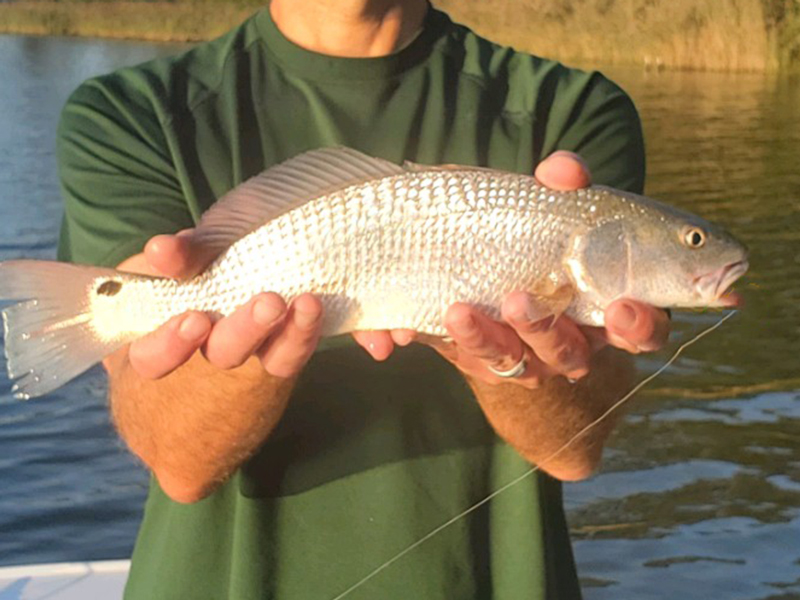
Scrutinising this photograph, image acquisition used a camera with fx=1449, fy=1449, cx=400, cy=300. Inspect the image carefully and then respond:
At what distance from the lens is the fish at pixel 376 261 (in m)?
2.48

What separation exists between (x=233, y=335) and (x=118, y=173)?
54cm

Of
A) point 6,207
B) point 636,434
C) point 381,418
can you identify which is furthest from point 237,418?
point 6,207

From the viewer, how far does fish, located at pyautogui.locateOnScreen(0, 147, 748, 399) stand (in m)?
2.48

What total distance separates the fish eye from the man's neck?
66 cm

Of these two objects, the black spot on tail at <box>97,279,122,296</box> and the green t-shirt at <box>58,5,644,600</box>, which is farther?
the green t-shirt at <box>58,5,644,600</box>

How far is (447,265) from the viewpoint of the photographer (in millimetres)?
2572

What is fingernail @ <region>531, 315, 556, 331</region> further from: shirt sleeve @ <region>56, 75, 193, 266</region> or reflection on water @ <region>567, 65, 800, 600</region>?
reflection on water @ <region>567, 65, 800, 600</region>

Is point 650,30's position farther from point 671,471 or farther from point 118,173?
point 118,173

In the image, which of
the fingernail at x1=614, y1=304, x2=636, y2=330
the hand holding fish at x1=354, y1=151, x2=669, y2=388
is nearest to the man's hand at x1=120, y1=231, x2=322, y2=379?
the hand holding fish at x1=354, y1=151, x2=669, y2=388

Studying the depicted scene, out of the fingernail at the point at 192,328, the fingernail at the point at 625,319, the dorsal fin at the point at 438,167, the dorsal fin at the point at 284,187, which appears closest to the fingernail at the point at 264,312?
the fingernail at the point at 192,328

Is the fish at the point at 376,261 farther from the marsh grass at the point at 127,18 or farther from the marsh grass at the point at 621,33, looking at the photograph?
the marsh grass at the point at 127,18

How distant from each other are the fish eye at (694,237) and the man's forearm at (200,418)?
0.77 meters

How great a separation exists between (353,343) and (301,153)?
378mm

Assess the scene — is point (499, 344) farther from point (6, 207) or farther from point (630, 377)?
point (6, 207)
